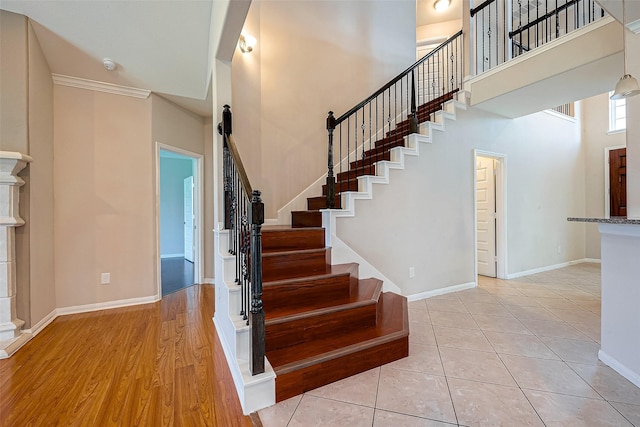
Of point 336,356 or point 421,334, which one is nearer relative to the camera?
point 336,356

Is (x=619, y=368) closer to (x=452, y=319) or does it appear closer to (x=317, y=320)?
(x=452, y=319)

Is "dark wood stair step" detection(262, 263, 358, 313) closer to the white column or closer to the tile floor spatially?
the tile floor

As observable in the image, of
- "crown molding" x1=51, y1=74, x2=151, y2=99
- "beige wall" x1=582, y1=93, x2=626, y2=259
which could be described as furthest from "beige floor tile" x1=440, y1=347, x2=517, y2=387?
"beige wall" x1=582, y1=93, x2=626, y2=259

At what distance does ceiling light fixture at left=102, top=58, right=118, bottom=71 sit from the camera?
293 cm

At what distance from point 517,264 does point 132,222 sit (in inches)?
222

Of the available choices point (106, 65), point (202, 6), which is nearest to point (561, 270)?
point (202, 6)

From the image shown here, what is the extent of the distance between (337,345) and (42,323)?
9.46 feet

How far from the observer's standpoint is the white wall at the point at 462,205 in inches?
131

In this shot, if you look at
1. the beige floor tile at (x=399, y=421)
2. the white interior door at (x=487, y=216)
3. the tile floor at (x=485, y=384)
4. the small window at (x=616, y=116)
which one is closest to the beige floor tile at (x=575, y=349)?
the tile floor at (x=485, y=384)

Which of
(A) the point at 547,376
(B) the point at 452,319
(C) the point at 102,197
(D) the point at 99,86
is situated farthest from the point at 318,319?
(D) the point at 99,86

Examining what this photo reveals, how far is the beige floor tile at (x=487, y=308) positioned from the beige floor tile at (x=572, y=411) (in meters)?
1.45

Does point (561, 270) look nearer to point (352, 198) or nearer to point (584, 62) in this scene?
point (584, 62)

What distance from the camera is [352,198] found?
308cm

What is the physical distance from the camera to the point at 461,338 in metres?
2.50
